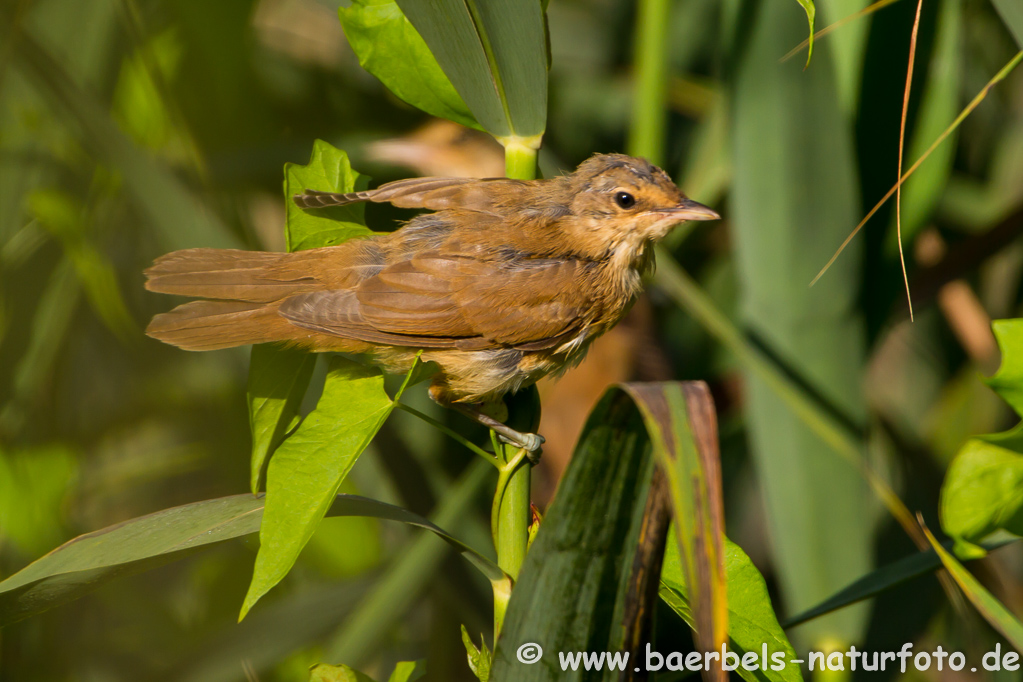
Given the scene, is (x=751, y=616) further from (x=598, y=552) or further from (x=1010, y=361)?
(x=1010, y=361)

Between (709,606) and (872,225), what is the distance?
1.31 m

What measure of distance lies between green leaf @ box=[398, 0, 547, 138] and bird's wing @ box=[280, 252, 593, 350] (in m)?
0.45

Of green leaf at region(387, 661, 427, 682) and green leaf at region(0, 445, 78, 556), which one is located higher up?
green leaf at region(387, 661, 427, 682)

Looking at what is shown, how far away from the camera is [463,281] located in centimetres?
140

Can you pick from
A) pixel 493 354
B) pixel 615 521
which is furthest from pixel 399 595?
pixel 615 521

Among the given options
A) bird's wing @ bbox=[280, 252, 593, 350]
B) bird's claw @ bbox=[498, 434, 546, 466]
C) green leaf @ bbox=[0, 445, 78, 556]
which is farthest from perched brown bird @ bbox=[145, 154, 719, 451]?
green leaf @ bbox=[0, 445, 78, 556]

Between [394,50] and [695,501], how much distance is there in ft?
2.39

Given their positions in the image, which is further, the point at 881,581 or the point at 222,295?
the point at 222,295

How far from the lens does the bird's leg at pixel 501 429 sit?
1.08 meters

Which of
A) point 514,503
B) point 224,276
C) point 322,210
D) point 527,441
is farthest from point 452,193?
point 514,503

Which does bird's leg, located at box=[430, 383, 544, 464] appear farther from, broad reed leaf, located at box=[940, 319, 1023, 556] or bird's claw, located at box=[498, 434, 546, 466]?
broad reed leaf, located at box=[940, 319, 1023, 556]

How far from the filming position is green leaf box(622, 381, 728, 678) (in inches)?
26.4

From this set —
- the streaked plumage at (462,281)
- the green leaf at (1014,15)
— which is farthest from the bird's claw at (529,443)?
the green leaf at (1014,15)

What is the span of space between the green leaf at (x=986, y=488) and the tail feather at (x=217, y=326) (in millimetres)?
983
